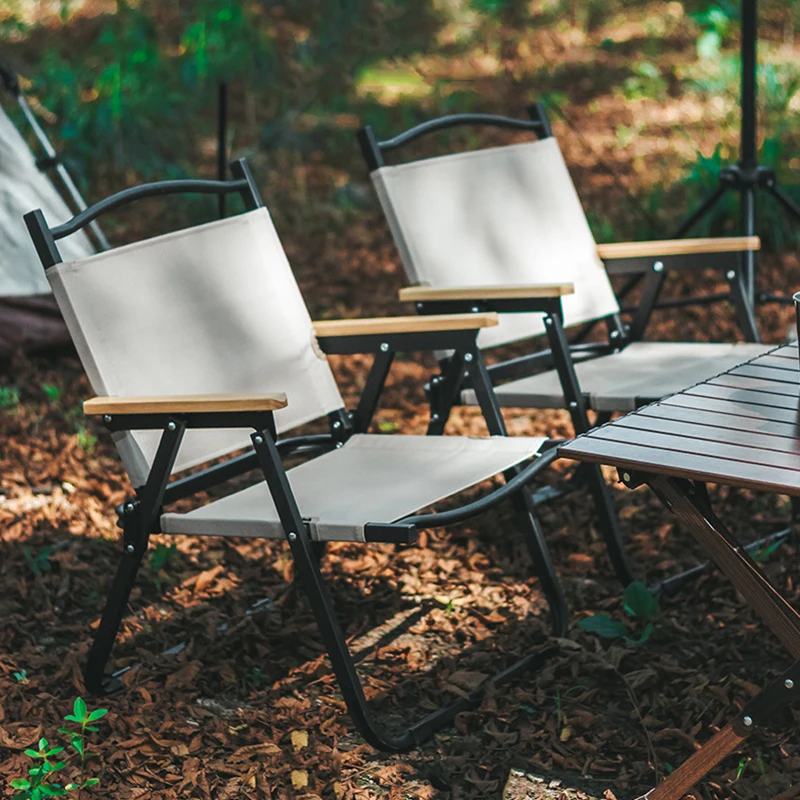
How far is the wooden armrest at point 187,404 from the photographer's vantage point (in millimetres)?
2189

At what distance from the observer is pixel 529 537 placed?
267 cm

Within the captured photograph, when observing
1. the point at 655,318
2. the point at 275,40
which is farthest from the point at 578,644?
the point at 275,40

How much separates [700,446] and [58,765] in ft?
4.20

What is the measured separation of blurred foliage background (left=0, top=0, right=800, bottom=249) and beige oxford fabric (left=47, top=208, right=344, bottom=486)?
7.45 ft

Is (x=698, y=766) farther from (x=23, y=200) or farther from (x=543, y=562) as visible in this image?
(x=23, y=200)

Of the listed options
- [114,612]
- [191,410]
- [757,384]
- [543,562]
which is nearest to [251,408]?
[191,410]

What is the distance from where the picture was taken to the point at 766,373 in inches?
91.1

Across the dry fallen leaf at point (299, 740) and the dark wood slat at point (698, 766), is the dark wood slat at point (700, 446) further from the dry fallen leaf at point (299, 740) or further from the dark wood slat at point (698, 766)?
the dry fallen leaf at point (299, 740)

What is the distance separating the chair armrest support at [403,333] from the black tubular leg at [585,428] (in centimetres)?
30

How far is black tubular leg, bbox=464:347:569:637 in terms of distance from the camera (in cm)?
267

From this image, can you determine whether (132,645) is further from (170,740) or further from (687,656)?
(687,656)

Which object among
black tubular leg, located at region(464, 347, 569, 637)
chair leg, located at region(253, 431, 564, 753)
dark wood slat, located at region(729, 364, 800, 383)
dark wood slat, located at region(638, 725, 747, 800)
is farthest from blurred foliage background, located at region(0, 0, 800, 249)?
dark wood slat, located at region(638, 725, 747, 800)

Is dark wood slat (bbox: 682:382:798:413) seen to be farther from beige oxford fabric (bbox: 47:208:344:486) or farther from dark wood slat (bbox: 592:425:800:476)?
beige oxford fabric (bbox: 47:208:344:486)

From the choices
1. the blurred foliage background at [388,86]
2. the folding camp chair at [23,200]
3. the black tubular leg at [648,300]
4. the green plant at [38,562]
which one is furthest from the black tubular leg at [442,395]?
the blurred foliage background at [388,86]
